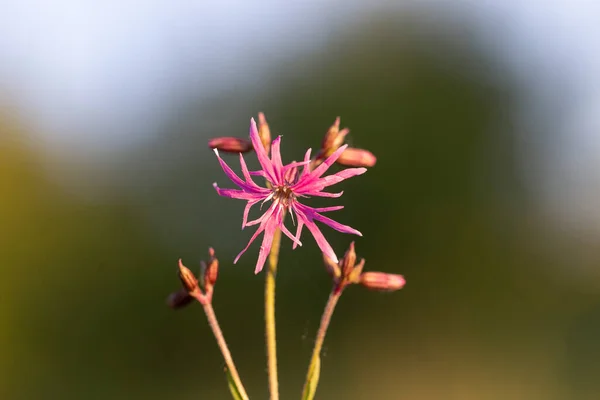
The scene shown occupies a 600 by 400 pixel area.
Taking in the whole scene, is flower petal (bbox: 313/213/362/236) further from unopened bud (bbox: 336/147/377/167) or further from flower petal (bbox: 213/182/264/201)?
unopened bud (bbox: 336/147/377/167)

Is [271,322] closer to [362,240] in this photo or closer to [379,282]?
[379,282]

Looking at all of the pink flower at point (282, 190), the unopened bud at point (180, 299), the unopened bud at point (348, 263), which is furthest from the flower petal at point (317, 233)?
the unopened bud at point (180, 299)

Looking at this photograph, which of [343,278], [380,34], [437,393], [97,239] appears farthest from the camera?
[380,34]

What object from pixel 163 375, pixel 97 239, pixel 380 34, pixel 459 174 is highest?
pixel 380 34

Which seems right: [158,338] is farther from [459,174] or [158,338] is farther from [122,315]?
[459,174]

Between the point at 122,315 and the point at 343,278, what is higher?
the point at 343,278

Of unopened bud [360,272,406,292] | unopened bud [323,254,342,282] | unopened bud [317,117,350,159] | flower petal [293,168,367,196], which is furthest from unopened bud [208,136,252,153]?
unopened bud [360,272,406,292]

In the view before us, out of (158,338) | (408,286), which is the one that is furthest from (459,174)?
(158,338)
